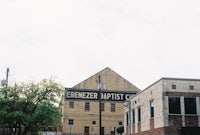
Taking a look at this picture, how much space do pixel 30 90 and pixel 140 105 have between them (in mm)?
13364

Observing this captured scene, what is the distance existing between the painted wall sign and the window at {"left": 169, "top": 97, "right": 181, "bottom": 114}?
3037 cm

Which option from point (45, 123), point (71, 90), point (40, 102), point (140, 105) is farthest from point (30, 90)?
point (71, 90)

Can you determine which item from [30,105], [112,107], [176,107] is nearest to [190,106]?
[176,107]

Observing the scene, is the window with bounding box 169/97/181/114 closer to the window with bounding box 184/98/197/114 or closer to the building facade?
the window with bounding box 184/98/197/114

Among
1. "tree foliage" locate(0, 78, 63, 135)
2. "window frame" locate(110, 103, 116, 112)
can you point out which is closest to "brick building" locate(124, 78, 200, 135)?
"tree foliage" locate(0, 78, 63, 135)

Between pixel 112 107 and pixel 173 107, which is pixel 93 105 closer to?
pixel 112 107

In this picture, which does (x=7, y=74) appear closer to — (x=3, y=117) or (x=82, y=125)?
(x=3, y=117)

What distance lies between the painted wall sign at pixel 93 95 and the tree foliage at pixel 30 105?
16.0 meters

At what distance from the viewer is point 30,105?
3947 centimetres

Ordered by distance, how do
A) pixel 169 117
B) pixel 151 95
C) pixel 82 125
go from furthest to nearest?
pixel 82 125 < pixel 151 95 < pixel 169 117

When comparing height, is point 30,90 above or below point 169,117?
above

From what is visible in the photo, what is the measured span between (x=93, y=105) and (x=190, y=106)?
3128 centimetres

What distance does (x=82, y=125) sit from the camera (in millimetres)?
56000

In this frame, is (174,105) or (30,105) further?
(30,105)
